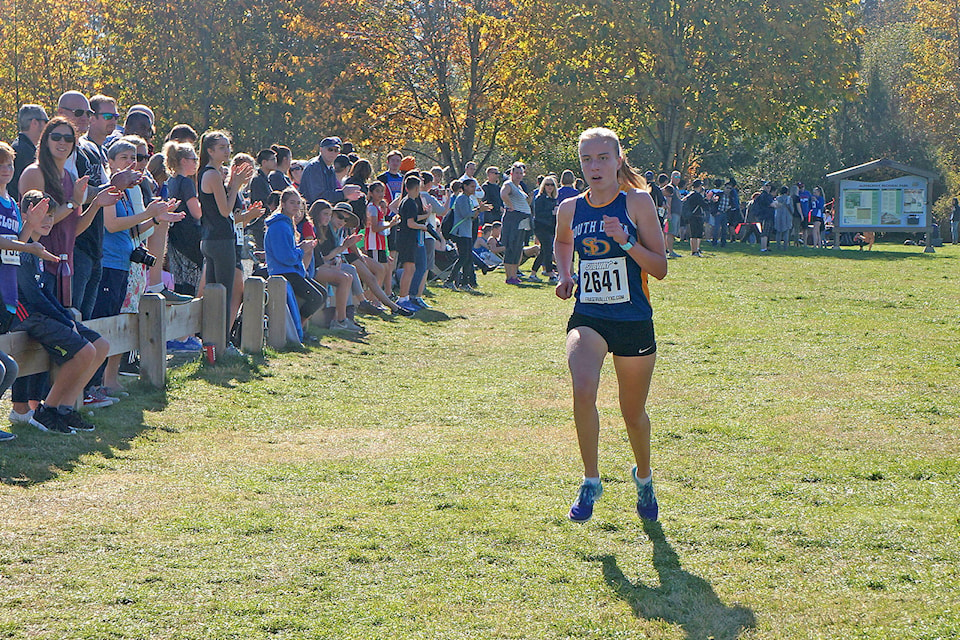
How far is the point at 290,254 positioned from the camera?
13086 mm

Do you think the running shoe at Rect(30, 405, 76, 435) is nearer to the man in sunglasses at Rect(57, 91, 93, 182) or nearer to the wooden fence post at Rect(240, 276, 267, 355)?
the man in sunglasses at Rect(57, 91, 93, 182)

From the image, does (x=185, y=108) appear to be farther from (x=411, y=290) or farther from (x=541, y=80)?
(x=411, y=290)

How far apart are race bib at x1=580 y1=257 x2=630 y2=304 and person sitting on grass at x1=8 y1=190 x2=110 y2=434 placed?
3658mm

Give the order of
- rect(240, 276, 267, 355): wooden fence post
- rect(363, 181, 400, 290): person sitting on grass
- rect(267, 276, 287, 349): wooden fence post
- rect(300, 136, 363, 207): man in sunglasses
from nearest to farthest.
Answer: rect(240, 276, 267, 355): wooden fence post → rect(267, 276, 287, 349): wooden fence post → rect(300, 136, 363, 207): man in sunglasses → rect(363, 181, 400, 290): person sitting on grass

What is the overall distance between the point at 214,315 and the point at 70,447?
3.59m

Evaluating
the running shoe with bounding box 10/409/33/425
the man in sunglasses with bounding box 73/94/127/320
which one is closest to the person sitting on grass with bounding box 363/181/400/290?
the man in sunglasses with bounding box 73/94/127/320

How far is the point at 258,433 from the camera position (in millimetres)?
8859

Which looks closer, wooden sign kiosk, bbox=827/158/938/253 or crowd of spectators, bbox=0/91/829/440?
crowd of spectators, bbox=0/91/829/440

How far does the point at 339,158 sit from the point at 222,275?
16.2ft

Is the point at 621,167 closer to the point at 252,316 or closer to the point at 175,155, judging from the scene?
the point at 175,155

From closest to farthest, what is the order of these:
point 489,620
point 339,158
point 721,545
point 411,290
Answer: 1. point 489,620
2. point 721,545
3. point 339,158
4. point 411,290

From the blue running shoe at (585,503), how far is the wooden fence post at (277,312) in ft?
21.5

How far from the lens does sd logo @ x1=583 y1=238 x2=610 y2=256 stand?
6.20m

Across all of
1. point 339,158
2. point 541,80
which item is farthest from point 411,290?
point 541,80
